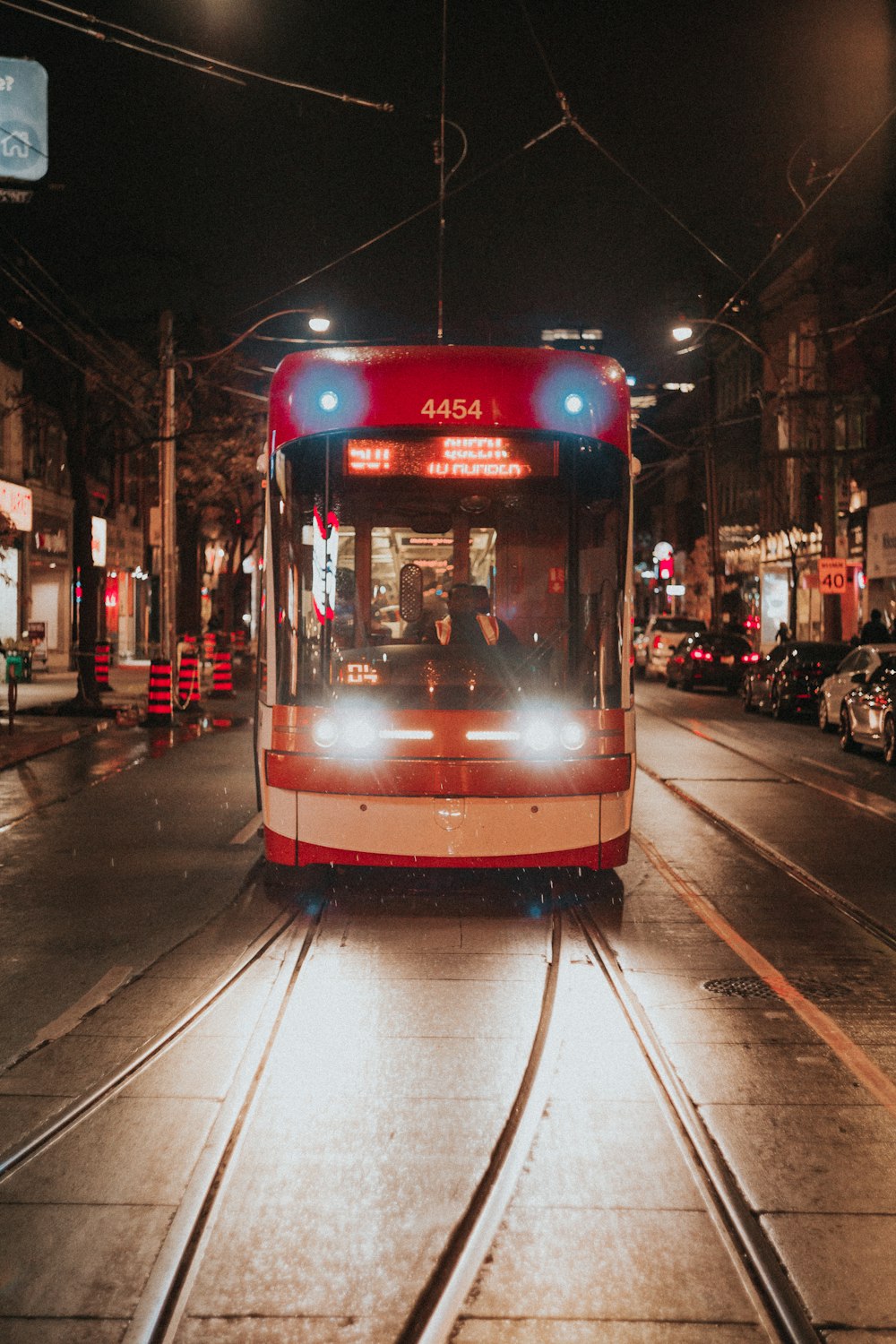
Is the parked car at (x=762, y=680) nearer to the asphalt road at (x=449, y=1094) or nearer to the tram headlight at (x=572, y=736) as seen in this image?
the asphalt road at (x=449, y=1094)

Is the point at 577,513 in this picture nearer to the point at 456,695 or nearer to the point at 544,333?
the point at 456,695

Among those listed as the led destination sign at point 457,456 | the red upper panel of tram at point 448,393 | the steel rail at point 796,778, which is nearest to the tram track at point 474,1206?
the led destination sign at point 457,456

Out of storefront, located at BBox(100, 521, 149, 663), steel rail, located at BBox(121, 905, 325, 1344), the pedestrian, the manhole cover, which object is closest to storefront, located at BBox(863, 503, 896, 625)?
the pedestrian

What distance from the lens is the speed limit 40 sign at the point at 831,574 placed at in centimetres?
3103

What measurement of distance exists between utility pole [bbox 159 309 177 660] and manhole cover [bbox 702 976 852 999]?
19549mm

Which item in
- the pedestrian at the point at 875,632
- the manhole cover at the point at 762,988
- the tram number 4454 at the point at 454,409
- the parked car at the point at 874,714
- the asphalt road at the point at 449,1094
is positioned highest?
the tram number 4454 at the point at 454,409

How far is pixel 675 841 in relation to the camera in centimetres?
1247

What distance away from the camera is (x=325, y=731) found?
9.20 metres

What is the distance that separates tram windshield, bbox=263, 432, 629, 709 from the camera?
934 centimetres

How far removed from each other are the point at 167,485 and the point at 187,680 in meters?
3.60

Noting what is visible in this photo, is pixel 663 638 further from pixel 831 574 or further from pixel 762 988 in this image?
pixel 762 988

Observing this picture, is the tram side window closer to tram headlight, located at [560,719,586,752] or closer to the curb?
tram headlight, located at [560,719,586,752]

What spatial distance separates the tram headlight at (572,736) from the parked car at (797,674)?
18.9m

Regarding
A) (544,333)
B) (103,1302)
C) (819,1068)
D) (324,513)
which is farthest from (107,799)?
(544,333)
